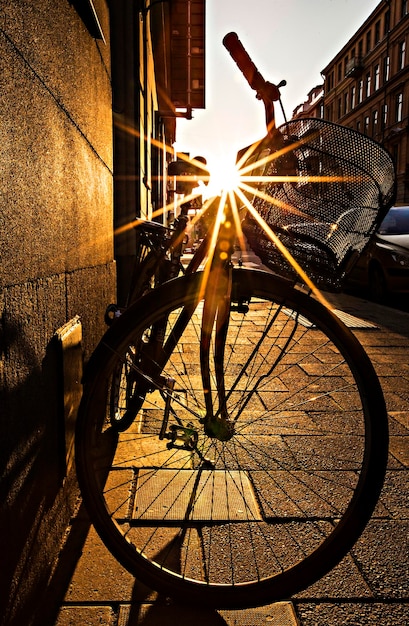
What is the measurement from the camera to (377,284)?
982cm

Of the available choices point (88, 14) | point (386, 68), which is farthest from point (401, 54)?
point (88, 14)

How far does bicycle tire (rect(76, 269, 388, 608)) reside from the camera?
5.40 ft

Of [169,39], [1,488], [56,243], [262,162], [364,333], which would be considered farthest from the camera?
[169,39]

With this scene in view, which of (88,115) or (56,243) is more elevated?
(88,115)

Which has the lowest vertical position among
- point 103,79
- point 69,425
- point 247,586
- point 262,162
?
point 247,586

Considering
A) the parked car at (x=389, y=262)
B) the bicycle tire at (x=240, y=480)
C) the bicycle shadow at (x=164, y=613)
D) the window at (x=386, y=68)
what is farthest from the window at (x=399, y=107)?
the bicycle shadow at (x=164, y=613)

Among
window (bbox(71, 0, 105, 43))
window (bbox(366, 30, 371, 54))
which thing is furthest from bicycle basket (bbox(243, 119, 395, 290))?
window (bbox(366, 30, 371, 54))

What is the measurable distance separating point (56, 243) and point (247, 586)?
1.24 metres

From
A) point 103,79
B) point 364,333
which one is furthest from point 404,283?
point 103,79

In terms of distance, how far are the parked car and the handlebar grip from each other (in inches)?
287

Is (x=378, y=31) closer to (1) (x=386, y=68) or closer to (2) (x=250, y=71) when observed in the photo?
(1) (x=386, y=68)

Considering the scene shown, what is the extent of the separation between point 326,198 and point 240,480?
1.40 metres

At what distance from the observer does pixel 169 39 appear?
11.8 meters

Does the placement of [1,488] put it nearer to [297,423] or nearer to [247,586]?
[247,586]
